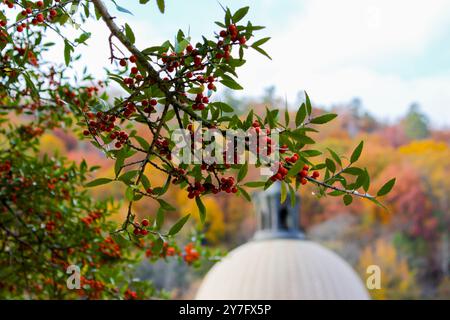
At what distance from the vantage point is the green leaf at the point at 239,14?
1558 mm

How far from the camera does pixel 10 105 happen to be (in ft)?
10.4

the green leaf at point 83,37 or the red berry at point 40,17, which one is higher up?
the red berry at point 40,17

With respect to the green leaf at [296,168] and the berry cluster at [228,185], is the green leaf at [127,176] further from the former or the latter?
the green leaf at [296,168]

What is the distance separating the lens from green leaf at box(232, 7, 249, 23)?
1558mm

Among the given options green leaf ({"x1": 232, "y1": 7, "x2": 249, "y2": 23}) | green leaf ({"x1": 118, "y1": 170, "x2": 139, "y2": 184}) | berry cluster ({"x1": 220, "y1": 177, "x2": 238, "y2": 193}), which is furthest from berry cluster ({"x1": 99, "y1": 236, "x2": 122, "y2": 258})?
green leaf ({"x1": 232, "y1": 7, "x2": 249, "y2": 23})

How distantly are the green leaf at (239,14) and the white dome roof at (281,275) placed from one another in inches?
990

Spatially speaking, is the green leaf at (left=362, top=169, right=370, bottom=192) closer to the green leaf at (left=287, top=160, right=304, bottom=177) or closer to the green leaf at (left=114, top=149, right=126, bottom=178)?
the green leaf at (left=287, top=160, right=304, bottom=177)

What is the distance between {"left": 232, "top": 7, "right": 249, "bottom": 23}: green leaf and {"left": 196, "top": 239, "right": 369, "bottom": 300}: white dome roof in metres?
25.1

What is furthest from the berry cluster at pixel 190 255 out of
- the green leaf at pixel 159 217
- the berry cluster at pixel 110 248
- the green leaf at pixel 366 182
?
the green leaf at pixel 366 182
